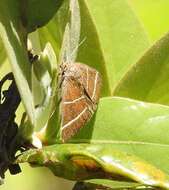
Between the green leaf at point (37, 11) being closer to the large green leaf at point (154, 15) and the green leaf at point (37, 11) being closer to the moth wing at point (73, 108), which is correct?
the moth wing at point (73, 108)

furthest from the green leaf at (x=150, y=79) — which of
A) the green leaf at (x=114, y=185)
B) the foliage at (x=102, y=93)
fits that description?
the green leaf at (x=114, y=185)

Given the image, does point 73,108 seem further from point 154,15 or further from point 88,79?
point 154,15

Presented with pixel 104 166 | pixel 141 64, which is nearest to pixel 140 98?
pixel 141 64

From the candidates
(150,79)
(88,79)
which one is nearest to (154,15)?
(150,79)

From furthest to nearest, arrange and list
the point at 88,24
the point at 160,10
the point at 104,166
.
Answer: the point at 160,10
the point at 88,24
the point at 104,166

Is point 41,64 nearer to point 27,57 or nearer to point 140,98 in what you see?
point 27,57

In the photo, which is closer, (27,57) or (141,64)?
(27,57)

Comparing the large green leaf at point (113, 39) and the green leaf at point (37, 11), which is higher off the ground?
the green leaf at point (37, 11)
